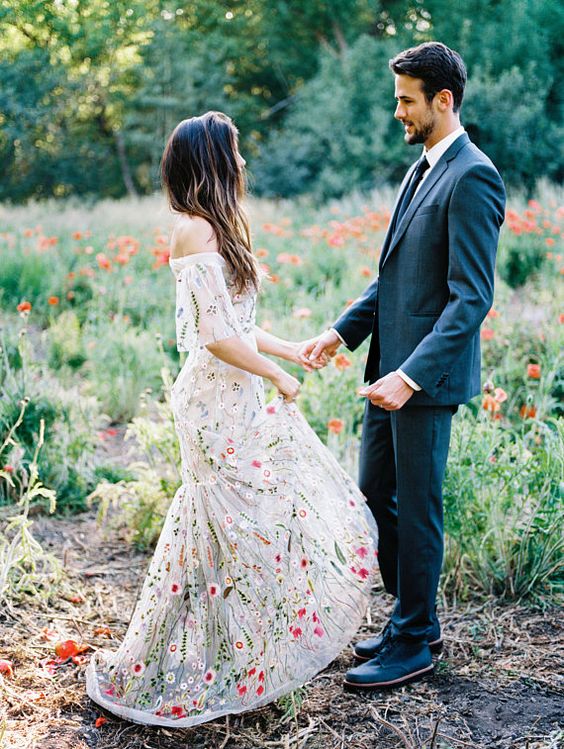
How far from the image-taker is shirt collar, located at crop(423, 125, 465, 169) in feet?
7.95

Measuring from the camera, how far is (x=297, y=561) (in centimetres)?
235

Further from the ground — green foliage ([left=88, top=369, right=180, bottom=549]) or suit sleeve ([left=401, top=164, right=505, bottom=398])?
suit sleeve ([left=401, top=164, right=505, bottom=398])

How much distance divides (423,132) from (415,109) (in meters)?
0.08

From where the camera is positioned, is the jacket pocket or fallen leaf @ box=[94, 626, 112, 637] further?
fallen leaf @ box=[94, 626, 112, 637]

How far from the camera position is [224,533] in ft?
7.73

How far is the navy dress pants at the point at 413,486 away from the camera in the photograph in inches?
97.1

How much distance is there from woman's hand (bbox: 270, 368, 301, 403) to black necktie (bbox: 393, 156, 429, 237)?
61 centimetres

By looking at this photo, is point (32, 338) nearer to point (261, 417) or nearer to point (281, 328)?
point (281, 328)

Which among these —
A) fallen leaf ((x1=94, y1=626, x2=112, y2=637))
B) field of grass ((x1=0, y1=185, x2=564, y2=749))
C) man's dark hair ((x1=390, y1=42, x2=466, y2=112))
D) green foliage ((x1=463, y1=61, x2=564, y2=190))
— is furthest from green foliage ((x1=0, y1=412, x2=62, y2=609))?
green foliage ((x1=463, y1=61, x2=564, y2=190))

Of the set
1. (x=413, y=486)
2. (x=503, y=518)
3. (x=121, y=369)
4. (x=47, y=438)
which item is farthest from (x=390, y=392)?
(x=121, y=369)

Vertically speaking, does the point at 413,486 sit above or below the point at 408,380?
below

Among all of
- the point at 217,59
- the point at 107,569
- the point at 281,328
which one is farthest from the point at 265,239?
the point at 217,59

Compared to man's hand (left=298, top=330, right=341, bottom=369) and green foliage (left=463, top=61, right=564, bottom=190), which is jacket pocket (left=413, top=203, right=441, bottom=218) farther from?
green foliage (left=463, top=61, right=564, bottom=190)

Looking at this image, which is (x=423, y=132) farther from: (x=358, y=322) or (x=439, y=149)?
(x=358, y=322)
